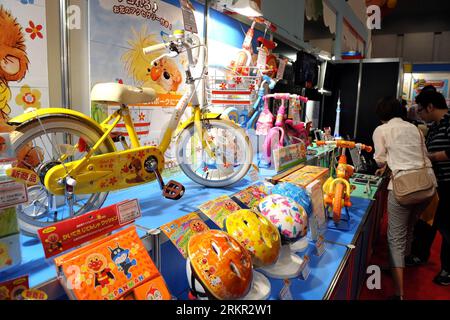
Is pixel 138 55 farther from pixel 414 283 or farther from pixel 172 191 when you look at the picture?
pixel 414 283

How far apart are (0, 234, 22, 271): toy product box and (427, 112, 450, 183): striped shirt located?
2.89 m

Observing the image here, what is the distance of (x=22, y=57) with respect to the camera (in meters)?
1.44

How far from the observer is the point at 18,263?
3.46 feet

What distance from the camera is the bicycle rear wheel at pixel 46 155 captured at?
4.18ft

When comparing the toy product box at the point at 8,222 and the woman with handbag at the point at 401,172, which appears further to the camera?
the woman with handbag at the point at 401,172

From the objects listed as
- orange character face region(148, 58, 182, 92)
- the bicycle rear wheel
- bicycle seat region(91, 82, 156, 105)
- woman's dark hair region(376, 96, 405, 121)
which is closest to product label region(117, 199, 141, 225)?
the bicycle rear wheel

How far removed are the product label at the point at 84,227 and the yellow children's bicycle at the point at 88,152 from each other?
257 mm

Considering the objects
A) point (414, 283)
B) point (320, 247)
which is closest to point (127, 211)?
point (320, 247)

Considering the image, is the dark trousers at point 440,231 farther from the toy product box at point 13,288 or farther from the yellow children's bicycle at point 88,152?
the toy product box at point 13,288

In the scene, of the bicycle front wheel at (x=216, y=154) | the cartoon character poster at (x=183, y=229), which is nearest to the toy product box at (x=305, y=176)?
the bicycle front wheel at (x=216, y=154)

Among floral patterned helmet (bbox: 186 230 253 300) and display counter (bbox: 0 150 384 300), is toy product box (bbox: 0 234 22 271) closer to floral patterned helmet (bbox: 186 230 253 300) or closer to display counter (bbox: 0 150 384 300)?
display counter (bbox: 0 150 384 300)

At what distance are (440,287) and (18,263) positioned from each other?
10.8 feet
